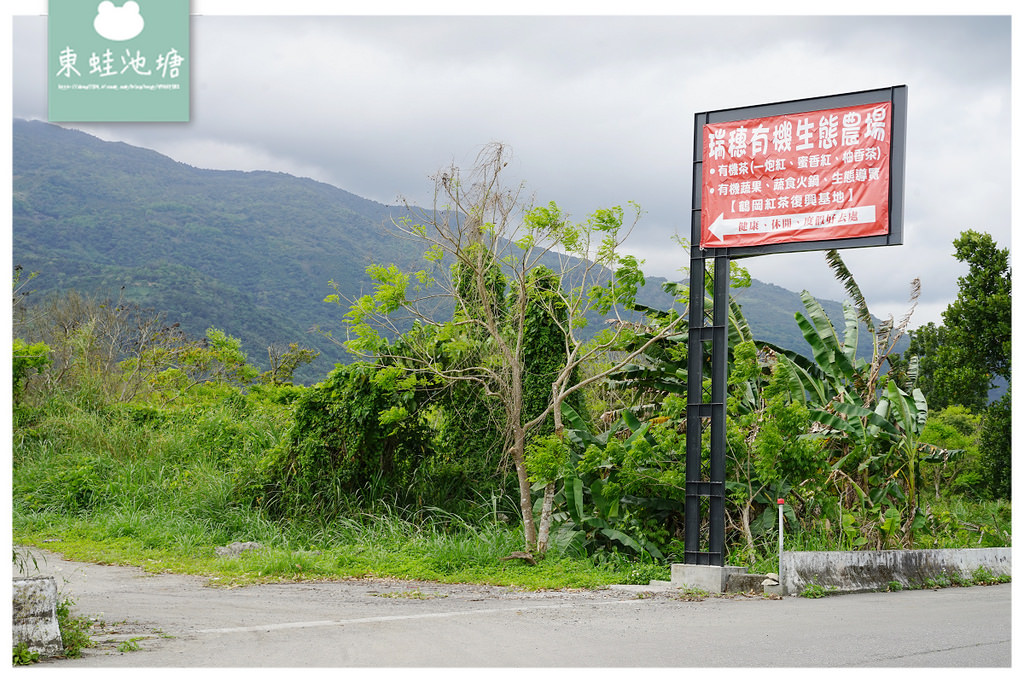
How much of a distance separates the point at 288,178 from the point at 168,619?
344 feet

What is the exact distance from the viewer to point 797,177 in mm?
10789

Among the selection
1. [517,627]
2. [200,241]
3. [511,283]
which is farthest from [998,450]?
[200,241]

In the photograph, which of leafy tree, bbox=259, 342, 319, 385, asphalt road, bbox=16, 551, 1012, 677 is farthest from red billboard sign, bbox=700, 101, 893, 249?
leafy tree, bbox=259, 342, 319, 385

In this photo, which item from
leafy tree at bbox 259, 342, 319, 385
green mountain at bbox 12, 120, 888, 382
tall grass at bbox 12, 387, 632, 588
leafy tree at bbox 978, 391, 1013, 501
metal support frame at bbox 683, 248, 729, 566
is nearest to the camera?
metal support frame at bbox 683, 248, 729, 566

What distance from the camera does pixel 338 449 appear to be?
51.3 feet

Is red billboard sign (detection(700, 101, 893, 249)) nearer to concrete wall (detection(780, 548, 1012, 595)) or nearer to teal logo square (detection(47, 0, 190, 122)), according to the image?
concrete wall (detection(780, 548, 1012, 595))

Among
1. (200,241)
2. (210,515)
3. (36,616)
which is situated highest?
(200,241)

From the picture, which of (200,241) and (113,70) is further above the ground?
(200,241)

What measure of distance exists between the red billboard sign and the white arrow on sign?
0.03 feet

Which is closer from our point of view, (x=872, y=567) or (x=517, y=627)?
(x=517, y=627)

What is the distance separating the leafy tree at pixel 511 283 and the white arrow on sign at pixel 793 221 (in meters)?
1.45

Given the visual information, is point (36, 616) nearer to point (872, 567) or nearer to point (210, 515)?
point (872, 567)

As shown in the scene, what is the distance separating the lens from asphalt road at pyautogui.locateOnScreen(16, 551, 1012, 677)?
252 inches

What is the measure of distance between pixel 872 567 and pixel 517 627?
5.37 m
